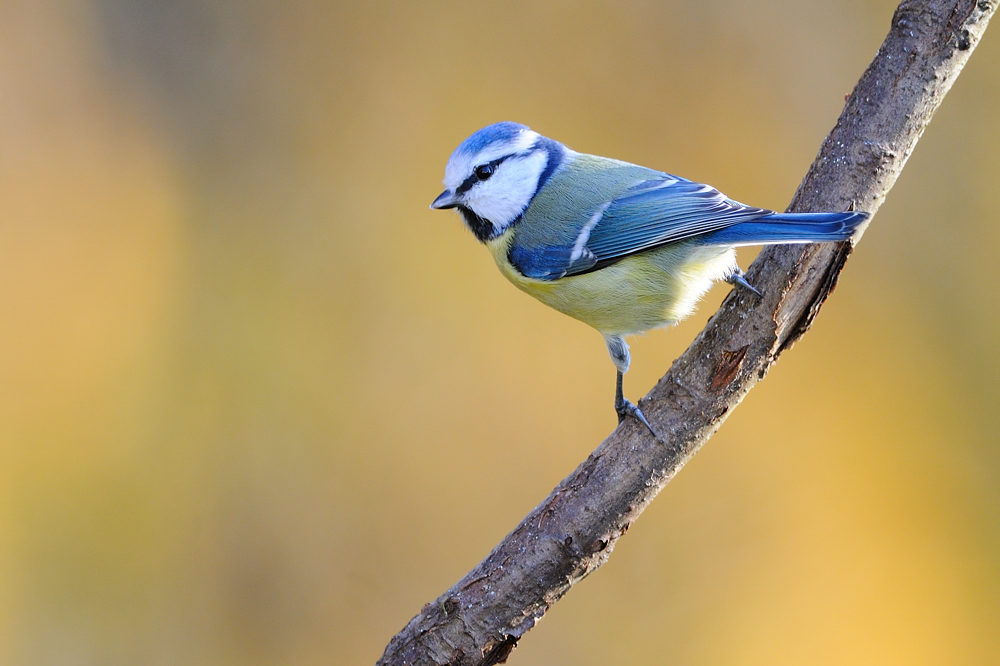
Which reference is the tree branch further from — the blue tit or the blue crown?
the blue crown

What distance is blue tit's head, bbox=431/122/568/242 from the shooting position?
4.73ft

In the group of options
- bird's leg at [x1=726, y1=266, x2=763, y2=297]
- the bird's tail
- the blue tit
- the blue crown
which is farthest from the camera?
the blue crown

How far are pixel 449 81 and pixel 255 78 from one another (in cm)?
59

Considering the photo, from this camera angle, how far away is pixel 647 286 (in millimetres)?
1313

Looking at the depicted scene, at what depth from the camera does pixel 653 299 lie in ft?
4.33

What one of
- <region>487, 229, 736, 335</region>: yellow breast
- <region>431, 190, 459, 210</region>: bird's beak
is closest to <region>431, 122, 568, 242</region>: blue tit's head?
<region>431, 190, 459, 210</region>: bird's beak

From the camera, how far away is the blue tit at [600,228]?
1274mm

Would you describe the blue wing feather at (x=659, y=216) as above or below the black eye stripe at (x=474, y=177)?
above

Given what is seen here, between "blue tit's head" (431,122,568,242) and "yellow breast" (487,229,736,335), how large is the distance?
19 centimetres

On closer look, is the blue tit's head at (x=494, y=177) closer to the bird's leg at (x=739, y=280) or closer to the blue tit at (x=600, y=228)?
the blue tit at (x=600, y=228)

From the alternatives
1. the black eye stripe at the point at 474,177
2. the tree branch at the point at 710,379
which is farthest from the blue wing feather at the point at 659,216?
the black eye stripe at the point at 474,177

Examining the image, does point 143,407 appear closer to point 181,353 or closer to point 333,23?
point 181,353

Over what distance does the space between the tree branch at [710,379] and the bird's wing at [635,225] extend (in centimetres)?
12

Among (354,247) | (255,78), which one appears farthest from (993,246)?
(255,78)
